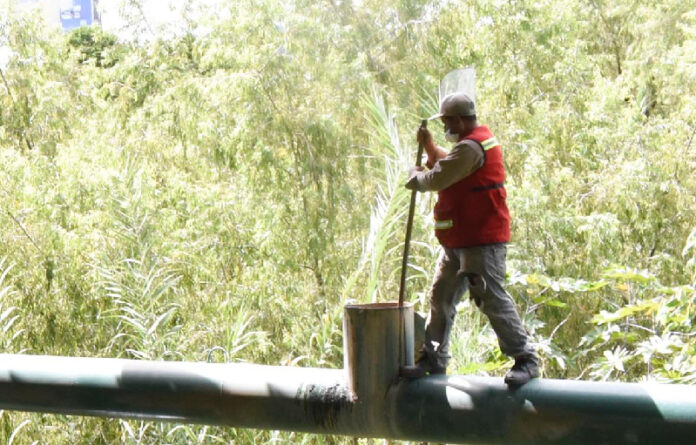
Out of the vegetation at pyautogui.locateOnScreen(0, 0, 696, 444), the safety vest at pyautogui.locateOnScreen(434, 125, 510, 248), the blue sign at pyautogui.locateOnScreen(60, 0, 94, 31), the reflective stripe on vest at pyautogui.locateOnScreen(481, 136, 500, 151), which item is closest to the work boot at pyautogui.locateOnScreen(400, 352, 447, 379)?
the safety vest at pyautogui.locateOnScreen(434, 125, 510, 248)

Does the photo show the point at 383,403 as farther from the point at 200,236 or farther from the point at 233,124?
the point at 233,124

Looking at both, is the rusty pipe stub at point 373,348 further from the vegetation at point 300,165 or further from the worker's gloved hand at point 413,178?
the vegetation at point 300,165

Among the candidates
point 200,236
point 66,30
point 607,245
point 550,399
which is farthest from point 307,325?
point 66,30

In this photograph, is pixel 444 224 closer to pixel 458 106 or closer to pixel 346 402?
pixel 458 106

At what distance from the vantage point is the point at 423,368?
77.9 inches

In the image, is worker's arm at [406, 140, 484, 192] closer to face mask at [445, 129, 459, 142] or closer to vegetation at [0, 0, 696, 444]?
face mask at [445, 129, 459, 142]

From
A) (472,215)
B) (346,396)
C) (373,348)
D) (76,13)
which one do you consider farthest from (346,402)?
(76,13)

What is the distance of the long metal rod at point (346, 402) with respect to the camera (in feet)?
5.23

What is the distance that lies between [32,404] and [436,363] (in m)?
0.95

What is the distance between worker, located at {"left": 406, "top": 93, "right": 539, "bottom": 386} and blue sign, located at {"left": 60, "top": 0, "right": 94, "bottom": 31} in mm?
11881

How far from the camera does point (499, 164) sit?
205 cm

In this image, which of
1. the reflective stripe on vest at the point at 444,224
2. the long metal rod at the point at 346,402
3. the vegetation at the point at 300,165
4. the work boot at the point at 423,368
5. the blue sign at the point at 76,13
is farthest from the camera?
the blue sign at the point at 76,13

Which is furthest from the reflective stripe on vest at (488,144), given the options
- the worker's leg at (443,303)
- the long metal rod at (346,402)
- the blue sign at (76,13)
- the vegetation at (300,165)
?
the blue sign at (76,13)

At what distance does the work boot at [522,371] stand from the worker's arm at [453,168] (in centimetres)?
41
